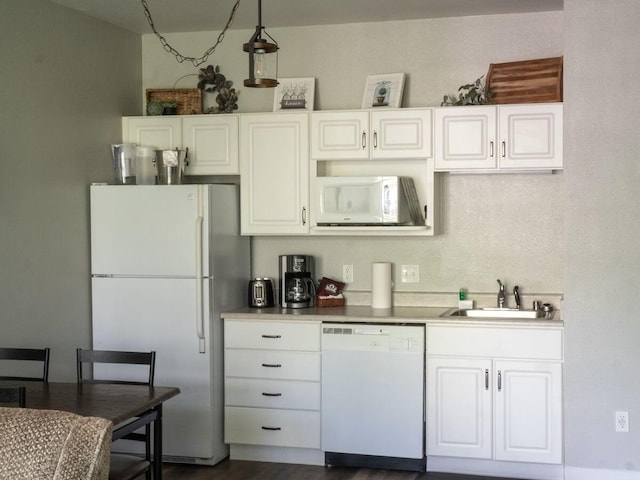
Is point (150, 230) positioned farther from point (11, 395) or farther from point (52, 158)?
point (11, 395)

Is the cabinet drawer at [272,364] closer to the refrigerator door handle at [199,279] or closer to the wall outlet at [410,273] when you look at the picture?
the refrigerator door handle at [199,279]

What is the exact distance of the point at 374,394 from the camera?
4.49m

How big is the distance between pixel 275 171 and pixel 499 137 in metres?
1.31

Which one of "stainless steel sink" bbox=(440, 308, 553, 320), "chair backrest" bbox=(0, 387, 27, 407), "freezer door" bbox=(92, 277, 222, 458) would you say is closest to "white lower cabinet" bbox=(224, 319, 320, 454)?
"freezer door" bbox=(92, 277, 222, 458)

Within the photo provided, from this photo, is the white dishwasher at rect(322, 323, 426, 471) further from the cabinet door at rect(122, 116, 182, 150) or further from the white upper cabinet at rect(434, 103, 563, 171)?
the cabinet door at rect(122, 116, 182, 150)

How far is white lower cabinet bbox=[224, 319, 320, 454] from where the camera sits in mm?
4625

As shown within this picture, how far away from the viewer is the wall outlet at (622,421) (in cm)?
418

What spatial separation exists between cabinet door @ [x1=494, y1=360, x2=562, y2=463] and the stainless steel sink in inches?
19.6

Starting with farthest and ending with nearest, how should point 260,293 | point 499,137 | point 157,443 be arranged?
point 260,293, point 499,137, point 157,443

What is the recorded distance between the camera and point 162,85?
5.34 meters

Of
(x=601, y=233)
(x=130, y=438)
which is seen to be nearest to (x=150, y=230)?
(x=130, y=438)

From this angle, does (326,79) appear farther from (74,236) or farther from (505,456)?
(505,456)

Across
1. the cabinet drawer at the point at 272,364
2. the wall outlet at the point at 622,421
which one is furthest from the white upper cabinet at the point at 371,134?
the wall outlet at the point at 622,421

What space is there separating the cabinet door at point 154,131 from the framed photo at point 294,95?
62cm
